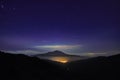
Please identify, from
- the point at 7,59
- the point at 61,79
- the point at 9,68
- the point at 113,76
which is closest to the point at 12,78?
the point at 9,68

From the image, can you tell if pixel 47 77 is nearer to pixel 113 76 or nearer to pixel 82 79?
pixel 82 79

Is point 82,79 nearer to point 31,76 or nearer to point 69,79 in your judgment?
point 69,79

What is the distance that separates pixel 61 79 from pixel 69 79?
11.3 ft

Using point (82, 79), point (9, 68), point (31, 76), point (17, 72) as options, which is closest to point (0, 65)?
point (9, 68)

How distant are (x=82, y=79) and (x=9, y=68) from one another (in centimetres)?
2816

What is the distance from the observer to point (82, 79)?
269ft

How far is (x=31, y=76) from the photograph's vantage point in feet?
240

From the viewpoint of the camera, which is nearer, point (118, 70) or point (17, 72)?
point (17, 72)

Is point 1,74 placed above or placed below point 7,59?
below

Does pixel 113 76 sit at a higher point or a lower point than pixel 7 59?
lower

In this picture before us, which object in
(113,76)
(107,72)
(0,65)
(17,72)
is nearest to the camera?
(17,72)

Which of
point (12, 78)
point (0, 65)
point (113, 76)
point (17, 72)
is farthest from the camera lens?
point (113, 76)

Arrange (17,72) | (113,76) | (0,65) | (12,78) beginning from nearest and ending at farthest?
(12,78), (17,72), (0,65), (113,76)

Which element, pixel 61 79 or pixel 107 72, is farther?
pixel 107 72
